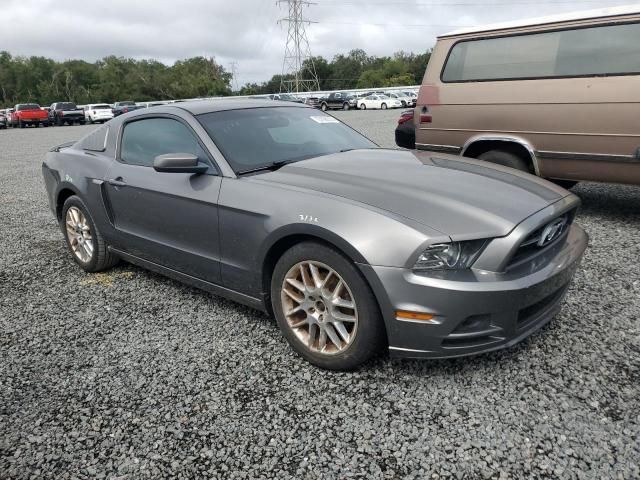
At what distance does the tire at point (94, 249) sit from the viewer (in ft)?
13.7

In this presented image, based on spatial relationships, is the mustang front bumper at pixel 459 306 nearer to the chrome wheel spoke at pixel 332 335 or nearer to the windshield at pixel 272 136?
the chrome wheel spoke at pixel 332 335

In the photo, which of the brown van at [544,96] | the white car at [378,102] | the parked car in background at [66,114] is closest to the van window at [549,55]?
the brown van at [544,96]

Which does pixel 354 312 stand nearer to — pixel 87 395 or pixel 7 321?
pixel 87 395

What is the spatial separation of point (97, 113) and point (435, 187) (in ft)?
Answer: 123

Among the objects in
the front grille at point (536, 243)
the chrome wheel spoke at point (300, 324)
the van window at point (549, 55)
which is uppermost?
the van window at point (549, 55)

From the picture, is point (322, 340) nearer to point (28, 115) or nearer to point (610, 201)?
point (610, 201)

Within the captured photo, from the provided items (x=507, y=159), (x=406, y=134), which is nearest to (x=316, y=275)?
(x=507, y=159)

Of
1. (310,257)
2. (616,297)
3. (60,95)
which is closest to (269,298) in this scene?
(310,257)

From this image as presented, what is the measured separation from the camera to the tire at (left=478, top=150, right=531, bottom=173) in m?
5.24

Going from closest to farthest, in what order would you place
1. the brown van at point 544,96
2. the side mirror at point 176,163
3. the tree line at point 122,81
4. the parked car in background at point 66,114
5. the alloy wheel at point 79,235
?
the side mirror at point 176,163, the alloy wheel at point 79,235, the brown van at point 544,96, the parked car in background at point 66,114, the tree line at point 122,81

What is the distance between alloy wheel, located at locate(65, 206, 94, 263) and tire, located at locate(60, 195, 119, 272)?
0.02 meters

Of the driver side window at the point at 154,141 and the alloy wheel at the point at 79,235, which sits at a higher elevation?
→ the driver side window at the point at 154,141

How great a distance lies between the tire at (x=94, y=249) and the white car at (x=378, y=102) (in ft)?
109

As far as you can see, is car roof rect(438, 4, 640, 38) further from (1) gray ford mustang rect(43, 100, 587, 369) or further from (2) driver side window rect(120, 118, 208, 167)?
(2) driver side window rect(120, 118, 208, 167)
